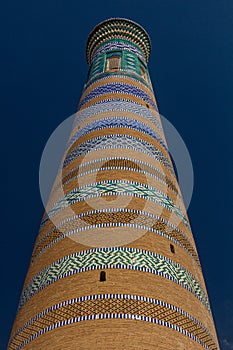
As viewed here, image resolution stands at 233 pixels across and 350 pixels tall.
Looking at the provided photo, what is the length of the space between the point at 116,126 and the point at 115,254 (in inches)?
91.9

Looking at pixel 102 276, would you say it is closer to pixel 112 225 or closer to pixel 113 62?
pixel 112 225

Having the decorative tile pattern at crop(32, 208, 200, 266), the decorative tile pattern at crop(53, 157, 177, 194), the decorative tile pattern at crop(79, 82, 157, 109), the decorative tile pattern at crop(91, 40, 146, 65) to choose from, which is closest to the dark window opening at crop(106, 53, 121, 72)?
the decorative tile pattern at crop(91, 40, 146, 65)

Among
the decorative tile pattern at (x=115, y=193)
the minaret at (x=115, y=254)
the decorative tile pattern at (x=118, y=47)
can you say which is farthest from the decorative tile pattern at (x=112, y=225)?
the decorative tile pattern at (x=118, y=47)

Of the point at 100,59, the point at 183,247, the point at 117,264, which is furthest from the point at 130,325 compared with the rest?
the point at 100,59

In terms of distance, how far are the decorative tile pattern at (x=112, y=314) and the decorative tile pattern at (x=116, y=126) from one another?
281 cm

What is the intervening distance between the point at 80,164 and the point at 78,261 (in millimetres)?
A: 1665

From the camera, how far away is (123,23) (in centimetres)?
911

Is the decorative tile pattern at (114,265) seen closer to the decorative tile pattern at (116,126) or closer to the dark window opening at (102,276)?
the dark window opening at (102,276)

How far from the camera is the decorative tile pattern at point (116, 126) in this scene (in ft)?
19.9

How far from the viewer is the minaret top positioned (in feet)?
29.6

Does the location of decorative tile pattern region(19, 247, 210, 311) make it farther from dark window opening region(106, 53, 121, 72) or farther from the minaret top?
the minaret top

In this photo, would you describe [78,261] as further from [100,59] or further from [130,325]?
[100,59]

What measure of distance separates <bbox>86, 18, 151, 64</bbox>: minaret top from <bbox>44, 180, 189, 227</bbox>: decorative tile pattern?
4821mm

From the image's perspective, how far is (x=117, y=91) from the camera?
22.4 ft
